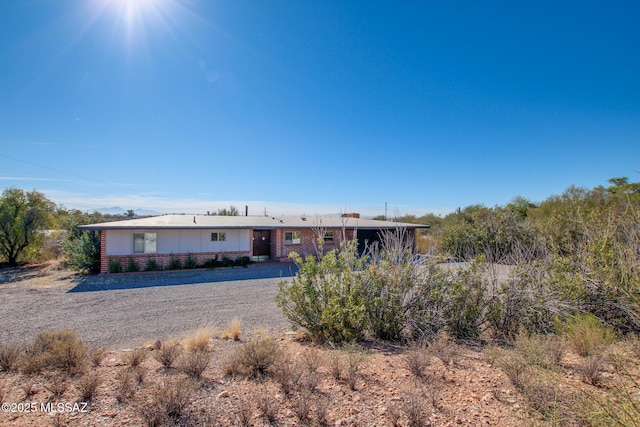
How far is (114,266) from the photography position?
1368 centimetres

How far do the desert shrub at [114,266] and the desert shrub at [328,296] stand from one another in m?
12.2

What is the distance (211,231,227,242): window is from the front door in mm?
3335

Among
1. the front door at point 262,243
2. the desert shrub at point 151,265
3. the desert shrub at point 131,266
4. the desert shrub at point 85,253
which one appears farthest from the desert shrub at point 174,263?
the front door at point 262,243

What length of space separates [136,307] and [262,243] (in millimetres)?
11666

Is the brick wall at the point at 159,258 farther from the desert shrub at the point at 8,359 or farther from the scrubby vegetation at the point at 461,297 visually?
the scrubby vegetation at the point at 461,297

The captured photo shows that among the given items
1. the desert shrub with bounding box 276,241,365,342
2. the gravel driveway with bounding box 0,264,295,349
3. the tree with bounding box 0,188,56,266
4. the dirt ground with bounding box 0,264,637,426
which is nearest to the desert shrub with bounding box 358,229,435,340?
the desert shrub with bounding box 276,241,365,342

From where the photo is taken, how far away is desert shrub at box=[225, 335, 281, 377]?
143 inches

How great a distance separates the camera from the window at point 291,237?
747 inches

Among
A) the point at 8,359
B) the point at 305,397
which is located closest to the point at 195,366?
the point at 305,397

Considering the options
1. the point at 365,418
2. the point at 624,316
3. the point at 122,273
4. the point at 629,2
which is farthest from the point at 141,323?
the point at 629,2

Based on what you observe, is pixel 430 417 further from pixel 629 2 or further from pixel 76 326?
pixel 629 2

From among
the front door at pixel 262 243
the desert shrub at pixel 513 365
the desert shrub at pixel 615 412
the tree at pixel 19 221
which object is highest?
the tree at pixel 19 221

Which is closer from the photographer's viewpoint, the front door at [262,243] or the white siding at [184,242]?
the white siding at [184,242]

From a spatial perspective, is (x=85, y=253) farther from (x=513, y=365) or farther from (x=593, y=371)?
(x=593, y=371)
